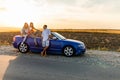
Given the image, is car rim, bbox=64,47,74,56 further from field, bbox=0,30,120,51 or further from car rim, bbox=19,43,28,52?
field, bbox=0,30,120,51

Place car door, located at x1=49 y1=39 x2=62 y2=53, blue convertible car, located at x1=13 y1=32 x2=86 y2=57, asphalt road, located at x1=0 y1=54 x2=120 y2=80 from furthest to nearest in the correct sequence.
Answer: car door, located at x1=49 y1=39 x2=62 y2=53 → blue convertible car, located at x1=13 y1=32 x2=86 y2=57 → asphalt road, located at x1=0 y1=54 x2=120 y2=80

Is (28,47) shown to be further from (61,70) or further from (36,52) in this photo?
(61,70)

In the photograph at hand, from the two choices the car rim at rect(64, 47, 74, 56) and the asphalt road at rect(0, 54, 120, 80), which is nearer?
the asphalt road at rect(0, 54, 120, 80)

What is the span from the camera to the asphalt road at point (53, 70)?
1125 centimetres

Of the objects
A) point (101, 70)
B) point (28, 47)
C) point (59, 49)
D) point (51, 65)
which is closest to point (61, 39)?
point (59, 49)

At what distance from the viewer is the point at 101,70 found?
1269 cm

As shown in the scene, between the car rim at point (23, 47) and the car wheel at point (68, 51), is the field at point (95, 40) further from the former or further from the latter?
the car rim at point (23, 47)

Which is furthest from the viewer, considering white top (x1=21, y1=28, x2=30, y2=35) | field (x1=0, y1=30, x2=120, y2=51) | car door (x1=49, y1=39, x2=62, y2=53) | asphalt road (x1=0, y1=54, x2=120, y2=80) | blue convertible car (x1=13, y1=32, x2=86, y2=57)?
field (x1=0, y1=30, x2=120, y2=51)

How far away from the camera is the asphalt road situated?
443 inches

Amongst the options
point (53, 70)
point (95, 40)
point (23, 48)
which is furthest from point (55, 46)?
point (95, 40)

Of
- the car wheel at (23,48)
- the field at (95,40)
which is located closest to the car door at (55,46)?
the car wheel at (23,48)

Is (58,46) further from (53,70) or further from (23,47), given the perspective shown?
(53,70)

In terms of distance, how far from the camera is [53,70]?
488 inches

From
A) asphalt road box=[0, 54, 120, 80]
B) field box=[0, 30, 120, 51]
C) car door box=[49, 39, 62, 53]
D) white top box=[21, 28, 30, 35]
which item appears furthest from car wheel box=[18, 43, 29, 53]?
field box=[0, 30, 120, 51]
